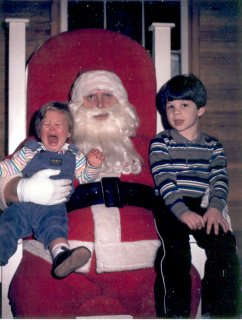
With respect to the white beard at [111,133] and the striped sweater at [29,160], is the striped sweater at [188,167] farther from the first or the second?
the striped sweater at [29,160]

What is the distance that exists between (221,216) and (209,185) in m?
0.20

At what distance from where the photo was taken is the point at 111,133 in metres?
1.95

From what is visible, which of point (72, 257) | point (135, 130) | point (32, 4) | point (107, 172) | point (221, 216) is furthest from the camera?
point (32, 4)

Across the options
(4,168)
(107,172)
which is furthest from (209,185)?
(4,168)

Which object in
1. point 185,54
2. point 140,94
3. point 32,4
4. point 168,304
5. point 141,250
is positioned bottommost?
point 168,304

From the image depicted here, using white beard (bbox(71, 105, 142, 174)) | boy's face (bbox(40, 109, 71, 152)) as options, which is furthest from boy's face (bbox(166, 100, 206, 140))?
boy's face (bbox(40, 109, 71, 152))

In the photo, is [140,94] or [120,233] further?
[140,94]

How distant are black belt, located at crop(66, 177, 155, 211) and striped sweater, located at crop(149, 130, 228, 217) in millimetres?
119

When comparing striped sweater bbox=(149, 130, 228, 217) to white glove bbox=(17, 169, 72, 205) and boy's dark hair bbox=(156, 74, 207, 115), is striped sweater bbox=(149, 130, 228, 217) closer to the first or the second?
boy's dark hair bbox=(156, 74, 207, 115)

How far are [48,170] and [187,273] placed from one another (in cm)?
64

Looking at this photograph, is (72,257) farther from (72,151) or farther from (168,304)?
(72,151)

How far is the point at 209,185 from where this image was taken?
1818mm

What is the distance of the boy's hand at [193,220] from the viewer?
1.58 metres

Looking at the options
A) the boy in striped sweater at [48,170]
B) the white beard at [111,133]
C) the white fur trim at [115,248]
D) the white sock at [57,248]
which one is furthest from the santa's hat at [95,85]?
the white sock at [57,248]
